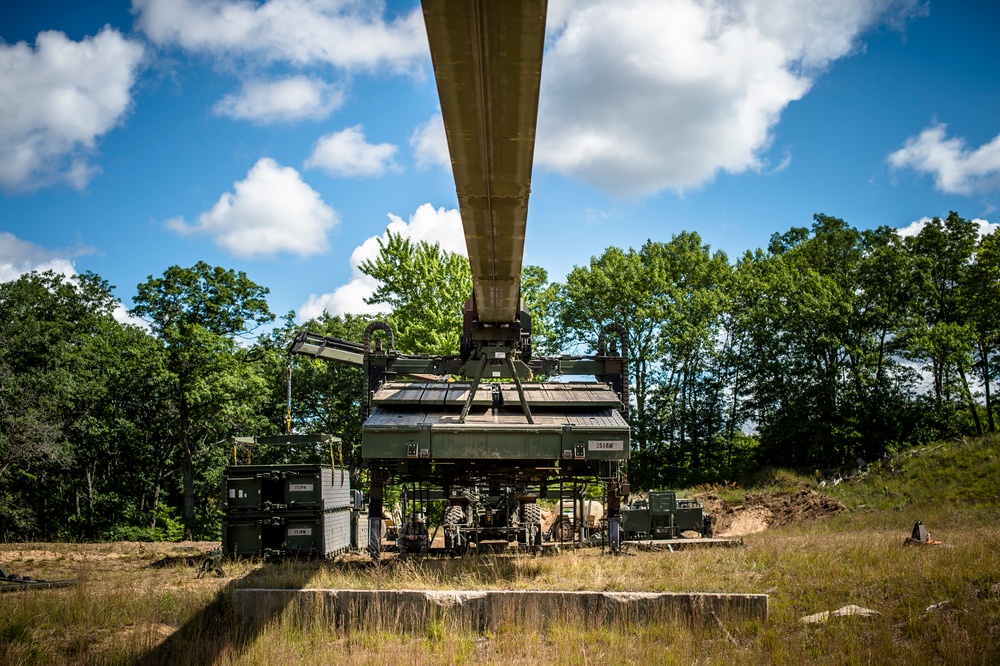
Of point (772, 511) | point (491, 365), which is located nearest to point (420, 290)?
point (772, 511)

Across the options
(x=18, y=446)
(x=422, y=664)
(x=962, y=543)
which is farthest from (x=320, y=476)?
(x=18, y=446)

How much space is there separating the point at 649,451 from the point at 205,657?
109ft

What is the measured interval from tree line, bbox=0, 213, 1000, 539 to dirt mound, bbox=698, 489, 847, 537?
8.34 meters

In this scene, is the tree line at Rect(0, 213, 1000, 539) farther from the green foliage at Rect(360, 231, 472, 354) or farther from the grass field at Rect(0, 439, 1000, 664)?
the grass field at Rect(0, 439, 1000, 664)

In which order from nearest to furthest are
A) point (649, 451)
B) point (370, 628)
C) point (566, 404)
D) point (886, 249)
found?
point (370, 628) → point (566, 404) → point (886, 249) → point (649, 451)

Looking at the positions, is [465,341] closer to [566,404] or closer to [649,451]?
[566,404]

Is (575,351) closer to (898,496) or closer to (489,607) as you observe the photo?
(898,496)

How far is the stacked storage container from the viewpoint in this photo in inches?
494

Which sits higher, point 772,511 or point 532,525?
point 532,525

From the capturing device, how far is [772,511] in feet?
72.3

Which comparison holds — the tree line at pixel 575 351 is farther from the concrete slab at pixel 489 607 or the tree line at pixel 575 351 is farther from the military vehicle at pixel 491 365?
the concrete slab at pixel 489 607

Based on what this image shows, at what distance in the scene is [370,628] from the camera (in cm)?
738

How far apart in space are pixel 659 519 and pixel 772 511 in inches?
289

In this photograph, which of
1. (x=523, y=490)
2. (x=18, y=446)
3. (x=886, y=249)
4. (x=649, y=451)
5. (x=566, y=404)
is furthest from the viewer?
(x=649, y=451)
